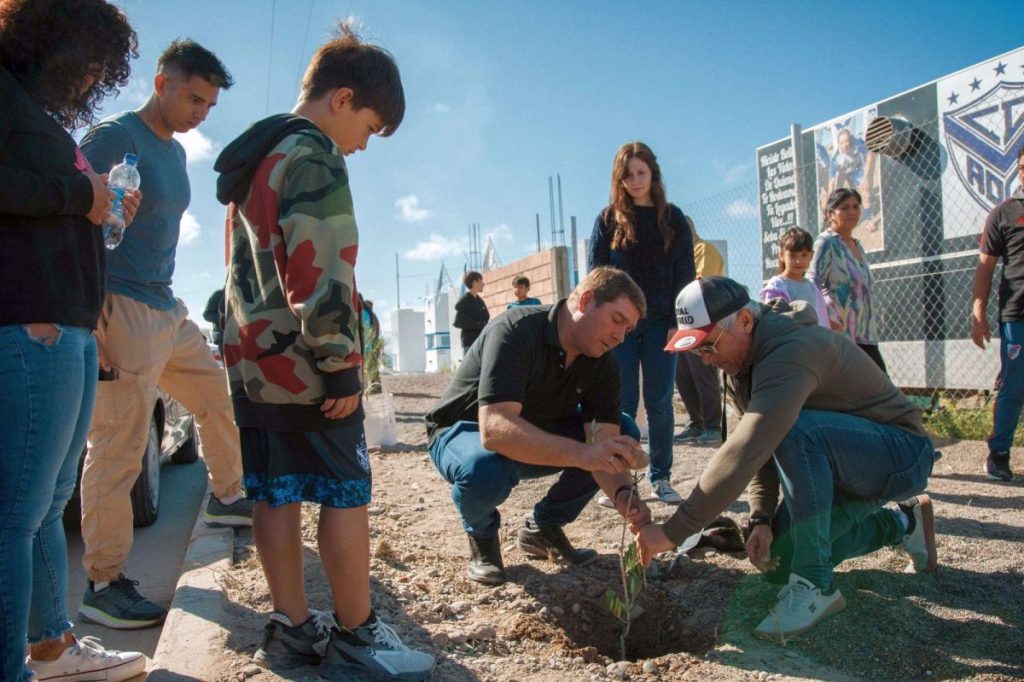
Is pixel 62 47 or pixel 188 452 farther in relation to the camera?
pixel 188 452

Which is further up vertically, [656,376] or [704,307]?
[704,307]

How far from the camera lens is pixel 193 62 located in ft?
9.61

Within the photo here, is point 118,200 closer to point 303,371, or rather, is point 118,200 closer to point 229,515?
point 303,371

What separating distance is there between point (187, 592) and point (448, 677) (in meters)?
1.15

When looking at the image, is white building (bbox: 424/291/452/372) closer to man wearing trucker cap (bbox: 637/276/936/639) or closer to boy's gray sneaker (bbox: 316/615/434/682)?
man wearing trucker cap (bbox: 637/276/936/639)

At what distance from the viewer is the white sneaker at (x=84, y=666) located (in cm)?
209

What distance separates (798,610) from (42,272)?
2364 mm

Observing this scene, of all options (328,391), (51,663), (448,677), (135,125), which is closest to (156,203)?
(135,125)

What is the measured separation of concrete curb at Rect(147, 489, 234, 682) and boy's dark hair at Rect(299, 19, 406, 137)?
167 cm

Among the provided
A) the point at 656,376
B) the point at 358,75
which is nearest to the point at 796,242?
the point at 656,376

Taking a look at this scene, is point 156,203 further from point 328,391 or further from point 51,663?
point 51,663

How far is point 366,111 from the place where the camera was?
231cm

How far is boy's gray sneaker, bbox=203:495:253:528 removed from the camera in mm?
3775

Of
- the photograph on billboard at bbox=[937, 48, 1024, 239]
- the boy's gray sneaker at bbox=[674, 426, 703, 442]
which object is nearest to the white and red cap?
the boy's gray sneaker at bbox=[674, 426, 703, 442]
